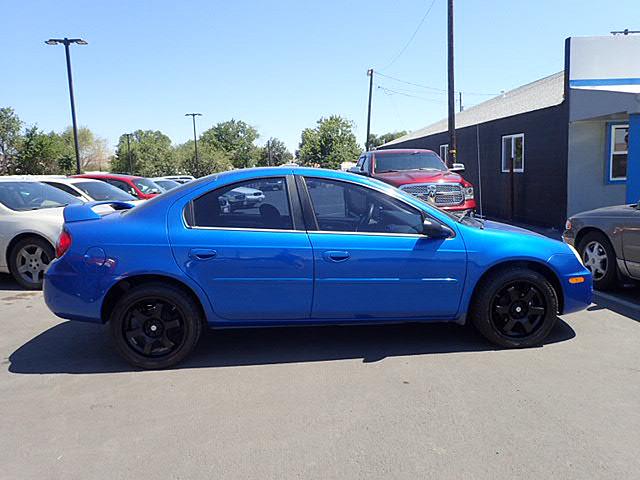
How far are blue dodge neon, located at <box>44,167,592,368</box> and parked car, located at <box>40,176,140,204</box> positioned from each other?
5918 millimetres

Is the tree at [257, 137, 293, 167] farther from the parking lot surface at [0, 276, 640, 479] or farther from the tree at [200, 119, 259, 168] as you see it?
the parking lot surface at [0, 276, 640, 479]

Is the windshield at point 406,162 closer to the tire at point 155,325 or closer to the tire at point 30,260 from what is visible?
the tire at point 30,260

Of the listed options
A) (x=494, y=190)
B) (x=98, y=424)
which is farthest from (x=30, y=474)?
(x=494, y=190)

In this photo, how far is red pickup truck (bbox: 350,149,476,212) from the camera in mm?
9422

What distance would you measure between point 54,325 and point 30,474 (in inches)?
117

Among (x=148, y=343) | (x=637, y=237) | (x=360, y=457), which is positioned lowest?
(x=360, y=457)

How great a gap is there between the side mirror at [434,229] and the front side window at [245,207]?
112 cm

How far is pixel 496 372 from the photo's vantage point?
4.04m

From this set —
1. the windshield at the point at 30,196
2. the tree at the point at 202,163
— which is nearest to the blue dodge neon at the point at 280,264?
the windshield at the point at 30,196

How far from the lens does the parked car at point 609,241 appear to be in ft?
19.5

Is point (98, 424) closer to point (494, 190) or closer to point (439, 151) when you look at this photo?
point (494, 190)

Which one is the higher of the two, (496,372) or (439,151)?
(439,151)

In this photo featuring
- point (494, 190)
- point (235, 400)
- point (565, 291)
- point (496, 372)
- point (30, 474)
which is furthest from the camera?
point (494, 190)

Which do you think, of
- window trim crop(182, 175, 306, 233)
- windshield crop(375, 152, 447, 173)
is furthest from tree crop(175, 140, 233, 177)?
window trim crop(182, 175, 306, 233)
